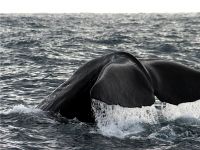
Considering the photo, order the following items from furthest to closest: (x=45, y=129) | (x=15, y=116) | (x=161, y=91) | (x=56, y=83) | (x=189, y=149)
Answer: (x=56, y=83) < (x=15, y=116) < (x=45, y=129) < (x=189, y=149) < (x=161, y=91)

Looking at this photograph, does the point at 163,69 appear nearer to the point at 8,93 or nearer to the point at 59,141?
the point at 59,141

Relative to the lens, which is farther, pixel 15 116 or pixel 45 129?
pixel 15 116

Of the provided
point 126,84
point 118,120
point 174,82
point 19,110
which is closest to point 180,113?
point 118,120

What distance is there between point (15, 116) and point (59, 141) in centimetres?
190

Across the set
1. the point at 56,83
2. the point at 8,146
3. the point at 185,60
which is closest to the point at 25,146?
the point at 8,146

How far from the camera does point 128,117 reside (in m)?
7.05

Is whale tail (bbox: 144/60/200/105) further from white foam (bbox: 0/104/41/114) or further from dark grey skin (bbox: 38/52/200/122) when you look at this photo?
white foam (bbox: 0/104/41/114)

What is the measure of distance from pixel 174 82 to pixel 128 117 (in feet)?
4.56

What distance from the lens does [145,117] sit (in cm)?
743

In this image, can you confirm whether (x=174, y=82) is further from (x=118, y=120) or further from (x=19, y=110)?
(x=19, y=110)

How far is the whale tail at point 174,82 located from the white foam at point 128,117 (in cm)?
81

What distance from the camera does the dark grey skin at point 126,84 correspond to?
17.0 feet

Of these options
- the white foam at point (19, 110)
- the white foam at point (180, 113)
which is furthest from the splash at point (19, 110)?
the white foam at point (180, 113)

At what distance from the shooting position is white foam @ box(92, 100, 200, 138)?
20.3 feet
